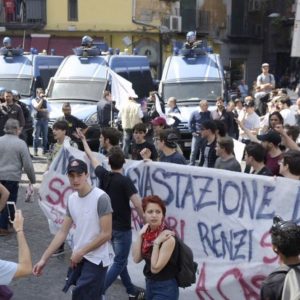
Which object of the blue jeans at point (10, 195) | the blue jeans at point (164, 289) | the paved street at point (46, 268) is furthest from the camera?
the blue jeans at point (10, 195)

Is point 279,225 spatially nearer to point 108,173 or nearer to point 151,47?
point 108,173

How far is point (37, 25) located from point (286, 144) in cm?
2977

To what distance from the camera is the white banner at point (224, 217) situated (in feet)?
20.2

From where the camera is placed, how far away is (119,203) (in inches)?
Answer: 256

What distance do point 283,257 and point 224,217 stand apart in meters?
2.70

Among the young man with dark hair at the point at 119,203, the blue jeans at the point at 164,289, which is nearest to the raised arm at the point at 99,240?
the blue jeans at the point at 164,289

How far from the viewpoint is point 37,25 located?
3638cm

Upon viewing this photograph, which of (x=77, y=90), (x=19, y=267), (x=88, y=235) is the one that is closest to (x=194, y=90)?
(x=77, y=90)

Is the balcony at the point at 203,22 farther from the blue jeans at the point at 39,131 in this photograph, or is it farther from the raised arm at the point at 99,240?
the raised arm at the point at 99,240

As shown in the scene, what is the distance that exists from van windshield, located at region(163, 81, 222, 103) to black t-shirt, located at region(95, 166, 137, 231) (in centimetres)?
1141

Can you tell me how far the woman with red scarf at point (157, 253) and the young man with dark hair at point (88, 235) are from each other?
400 millimetres

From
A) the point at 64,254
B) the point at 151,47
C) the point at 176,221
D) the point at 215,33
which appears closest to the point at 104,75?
the point at 64,254

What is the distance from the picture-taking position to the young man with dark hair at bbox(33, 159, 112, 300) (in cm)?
555

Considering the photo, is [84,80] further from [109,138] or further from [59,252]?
[109,138]
